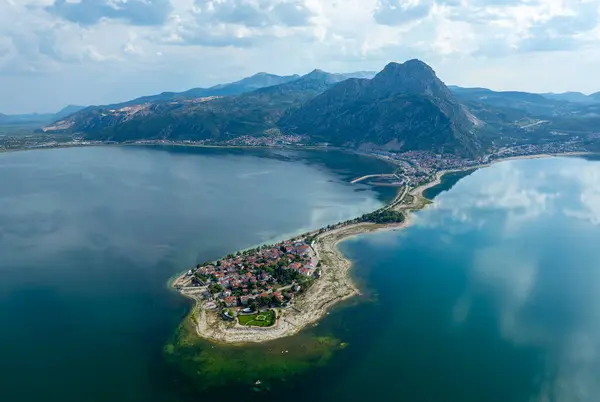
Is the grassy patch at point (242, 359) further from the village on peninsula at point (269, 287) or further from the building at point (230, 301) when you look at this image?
the building at point (230, 301)

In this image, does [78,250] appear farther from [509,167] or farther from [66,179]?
[509,167]

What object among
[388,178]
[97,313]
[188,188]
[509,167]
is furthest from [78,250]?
[509,167]

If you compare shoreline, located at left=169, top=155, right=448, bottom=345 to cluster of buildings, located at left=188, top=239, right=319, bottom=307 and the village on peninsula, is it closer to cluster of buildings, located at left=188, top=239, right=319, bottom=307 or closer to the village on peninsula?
the village on peninsula

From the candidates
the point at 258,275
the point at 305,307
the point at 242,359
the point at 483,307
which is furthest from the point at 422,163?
the point at 242,359

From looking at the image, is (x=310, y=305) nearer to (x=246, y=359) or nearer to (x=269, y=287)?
(x=269, y=287)

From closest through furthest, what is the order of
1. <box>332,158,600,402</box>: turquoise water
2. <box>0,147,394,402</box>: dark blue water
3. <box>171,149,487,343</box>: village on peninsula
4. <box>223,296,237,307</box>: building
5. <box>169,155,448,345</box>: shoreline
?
<box>332,158,600,402</box>: turquoise water, <box>0,147,394,402</box>: dark blue water, <box>169,155,448,345</box>: shoreline, <box>171,149,487,343</box>: village on peninsula, <box>223,296,237,307</box>: building

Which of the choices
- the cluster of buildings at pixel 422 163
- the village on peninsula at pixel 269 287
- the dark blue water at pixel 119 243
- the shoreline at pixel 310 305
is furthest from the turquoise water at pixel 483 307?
the cluster of buildings at pixel 422 163

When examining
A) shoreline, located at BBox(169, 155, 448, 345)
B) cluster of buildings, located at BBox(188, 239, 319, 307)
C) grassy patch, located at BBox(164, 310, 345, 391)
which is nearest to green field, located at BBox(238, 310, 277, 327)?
shoreline, located at BBox(169, 155, 448, 345)
